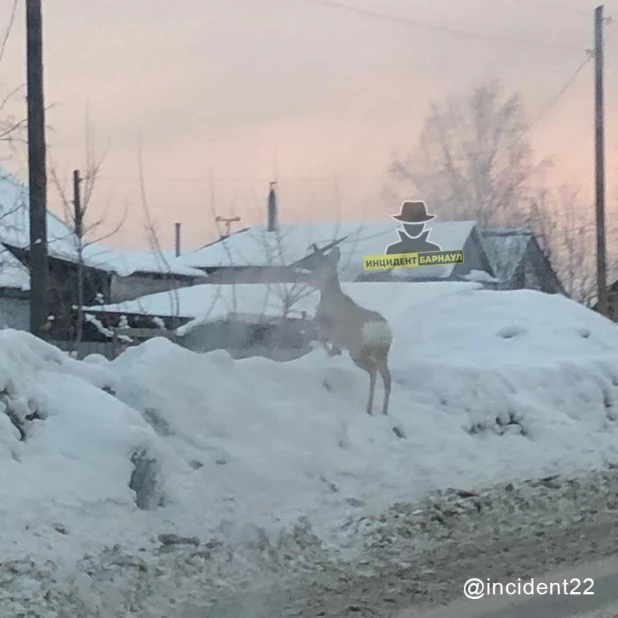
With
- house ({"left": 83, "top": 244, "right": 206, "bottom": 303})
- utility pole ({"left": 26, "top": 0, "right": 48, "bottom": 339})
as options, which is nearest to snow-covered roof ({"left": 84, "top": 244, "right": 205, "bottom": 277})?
house ({"left": 83, "top": 244, "right": 206, "bottom": 303})

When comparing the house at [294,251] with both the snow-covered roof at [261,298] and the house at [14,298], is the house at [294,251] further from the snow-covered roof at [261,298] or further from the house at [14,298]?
the house at [14,298]

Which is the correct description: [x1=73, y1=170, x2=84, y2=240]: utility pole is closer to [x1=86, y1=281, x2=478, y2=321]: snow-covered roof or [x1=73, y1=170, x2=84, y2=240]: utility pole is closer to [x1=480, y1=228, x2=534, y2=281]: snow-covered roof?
[x1=86, y1=281, x2=478, y2=321]: snow-covered roof

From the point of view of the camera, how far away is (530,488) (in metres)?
8.88

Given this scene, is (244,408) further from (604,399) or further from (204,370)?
(604,399)

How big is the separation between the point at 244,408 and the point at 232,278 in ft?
39.5

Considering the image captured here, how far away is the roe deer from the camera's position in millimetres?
10258

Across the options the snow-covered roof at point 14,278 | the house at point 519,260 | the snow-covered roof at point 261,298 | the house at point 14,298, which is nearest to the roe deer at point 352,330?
the snow-covered roof at point 261,298

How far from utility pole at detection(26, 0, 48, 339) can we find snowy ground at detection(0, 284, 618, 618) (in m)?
3.68

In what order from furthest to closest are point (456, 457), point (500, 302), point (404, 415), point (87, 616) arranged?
point (500, 302) → point (404, 415) → point (456, 457) → point (87, 616)

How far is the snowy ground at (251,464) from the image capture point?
627cm

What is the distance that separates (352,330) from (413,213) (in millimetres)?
16085

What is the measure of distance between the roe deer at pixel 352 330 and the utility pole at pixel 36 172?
3.85m

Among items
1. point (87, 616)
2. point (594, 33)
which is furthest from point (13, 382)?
point (594, 33)

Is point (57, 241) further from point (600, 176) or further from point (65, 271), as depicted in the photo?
point (600, 176)
